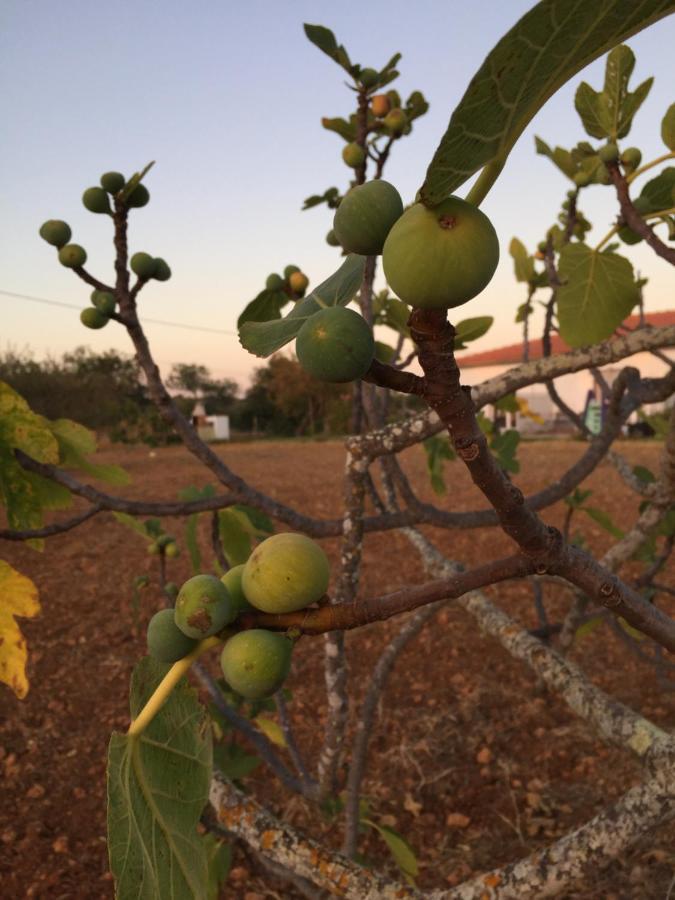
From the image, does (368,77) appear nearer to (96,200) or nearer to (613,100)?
(613,100)

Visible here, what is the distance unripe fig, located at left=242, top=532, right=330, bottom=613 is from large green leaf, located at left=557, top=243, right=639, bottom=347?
4.20ft

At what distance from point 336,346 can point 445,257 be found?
10cm

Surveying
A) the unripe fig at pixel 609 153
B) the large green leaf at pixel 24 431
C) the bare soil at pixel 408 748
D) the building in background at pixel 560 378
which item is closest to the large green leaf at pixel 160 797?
the bare soil at pixel 408 748

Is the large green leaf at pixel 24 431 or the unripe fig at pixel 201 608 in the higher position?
the large green leaf at pixel 24 431

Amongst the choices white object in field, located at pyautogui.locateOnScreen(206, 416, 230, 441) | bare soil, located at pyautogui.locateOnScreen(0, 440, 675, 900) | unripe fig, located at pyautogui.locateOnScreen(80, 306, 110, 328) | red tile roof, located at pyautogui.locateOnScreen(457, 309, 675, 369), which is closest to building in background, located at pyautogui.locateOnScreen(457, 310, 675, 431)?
red tile roof, located at pyautogui.locateOnScreen(457, 309, 675, 369)

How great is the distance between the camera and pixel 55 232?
173 centimetres

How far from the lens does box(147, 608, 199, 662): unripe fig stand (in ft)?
1.98

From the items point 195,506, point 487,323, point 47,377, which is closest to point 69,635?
point 195,506

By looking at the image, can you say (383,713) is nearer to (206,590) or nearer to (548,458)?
(206,590)

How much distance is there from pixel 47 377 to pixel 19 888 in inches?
791

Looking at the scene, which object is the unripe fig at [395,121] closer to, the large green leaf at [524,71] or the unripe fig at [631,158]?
the unripe fig at [631,158]

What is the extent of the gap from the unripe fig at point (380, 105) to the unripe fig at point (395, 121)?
0.03 metres

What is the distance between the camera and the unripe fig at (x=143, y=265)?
182cm

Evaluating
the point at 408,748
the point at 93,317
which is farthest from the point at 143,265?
the point at 408,748
